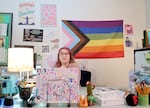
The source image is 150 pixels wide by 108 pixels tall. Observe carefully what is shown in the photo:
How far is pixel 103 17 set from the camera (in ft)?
11.2

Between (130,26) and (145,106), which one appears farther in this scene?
(130,26)

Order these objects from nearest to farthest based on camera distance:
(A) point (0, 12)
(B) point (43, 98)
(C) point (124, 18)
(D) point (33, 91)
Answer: (B) point (43, 98), (D) point (33, 91), (A) point (0, 12), (C) point (124, 18)

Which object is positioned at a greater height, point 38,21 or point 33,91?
point 38,21

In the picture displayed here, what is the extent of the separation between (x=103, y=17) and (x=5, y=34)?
1554 mm

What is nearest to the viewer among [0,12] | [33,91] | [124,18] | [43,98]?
[43,98]

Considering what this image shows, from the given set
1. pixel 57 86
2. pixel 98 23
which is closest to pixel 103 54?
pixel 98 23

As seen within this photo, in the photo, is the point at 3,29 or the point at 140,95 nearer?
the point at 140,95

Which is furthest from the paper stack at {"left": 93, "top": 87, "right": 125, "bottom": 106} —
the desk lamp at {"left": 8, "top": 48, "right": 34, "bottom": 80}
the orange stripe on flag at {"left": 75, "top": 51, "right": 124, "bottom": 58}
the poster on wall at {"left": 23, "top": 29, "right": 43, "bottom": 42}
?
the poster on wall at {"left": 23, "top": 29, "right": 43, "bottom": 42}

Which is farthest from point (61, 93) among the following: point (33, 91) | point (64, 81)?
point (33, 91)

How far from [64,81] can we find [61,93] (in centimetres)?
8

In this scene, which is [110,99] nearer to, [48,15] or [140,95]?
[140,95]

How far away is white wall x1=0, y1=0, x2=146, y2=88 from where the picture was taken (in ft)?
10.8

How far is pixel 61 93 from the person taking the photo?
132cm

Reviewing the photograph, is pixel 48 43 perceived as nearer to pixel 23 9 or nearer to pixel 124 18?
pixel 23 9
